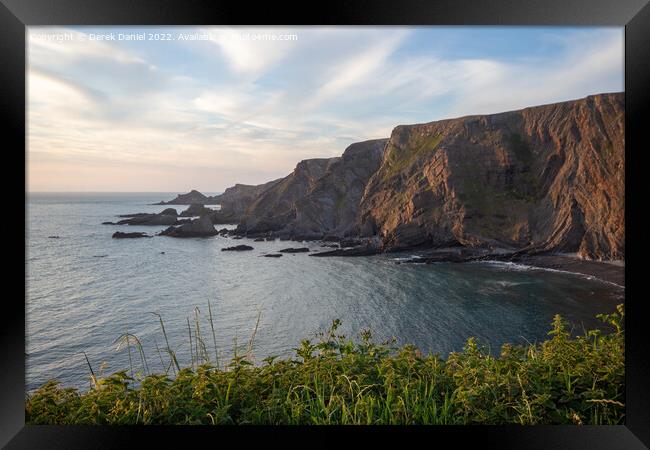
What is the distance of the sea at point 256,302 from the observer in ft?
47.4

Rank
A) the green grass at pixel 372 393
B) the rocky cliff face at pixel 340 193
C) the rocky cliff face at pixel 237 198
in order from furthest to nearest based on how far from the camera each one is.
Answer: the rocky cliff face at pixel 237 198 < the rocky cliff face at pixel 340 193 < the green grass at pixel 372 393

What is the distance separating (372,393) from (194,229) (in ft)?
147

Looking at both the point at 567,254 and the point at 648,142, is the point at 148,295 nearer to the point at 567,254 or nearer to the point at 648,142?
the point at 648,142

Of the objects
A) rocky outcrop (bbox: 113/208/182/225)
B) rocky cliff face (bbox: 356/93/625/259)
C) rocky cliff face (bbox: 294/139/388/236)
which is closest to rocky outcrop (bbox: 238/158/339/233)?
rocky cliff face (bbox: 294/139/388/236)

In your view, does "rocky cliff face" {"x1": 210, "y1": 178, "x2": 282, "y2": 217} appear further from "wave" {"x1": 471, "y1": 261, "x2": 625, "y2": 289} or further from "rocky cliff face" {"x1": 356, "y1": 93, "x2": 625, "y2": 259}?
"wave" {"x1": 471, "y1": 261, "x2": 625, "y2": 289}

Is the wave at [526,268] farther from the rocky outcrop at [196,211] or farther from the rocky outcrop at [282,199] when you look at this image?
the rocky outcrop at [196,211]

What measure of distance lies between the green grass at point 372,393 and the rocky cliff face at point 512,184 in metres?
32.8

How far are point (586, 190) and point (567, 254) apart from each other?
20.1 feet

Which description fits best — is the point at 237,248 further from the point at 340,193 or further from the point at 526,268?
the point at 526,268

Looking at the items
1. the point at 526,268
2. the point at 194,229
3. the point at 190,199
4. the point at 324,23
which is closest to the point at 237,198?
Result: the point at 190,199

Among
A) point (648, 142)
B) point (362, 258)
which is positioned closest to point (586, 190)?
point (362, 258)

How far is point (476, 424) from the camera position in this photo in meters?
Result: 2.60

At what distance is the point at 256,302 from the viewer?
843 inches

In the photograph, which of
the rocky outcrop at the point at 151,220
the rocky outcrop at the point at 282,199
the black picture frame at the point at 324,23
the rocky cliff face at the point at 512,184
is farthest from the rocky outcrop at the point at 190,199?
the black picture frame at the point at 324,23
